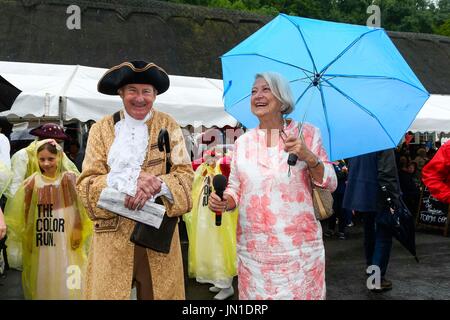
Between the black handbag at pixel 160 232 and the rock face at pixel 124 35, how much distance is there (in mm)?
7918

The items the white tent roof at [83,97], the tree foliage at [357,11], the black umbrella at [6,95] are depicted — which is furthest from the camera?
the tree foliage at [357,11]

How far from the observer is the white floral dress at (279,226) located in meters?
2.34

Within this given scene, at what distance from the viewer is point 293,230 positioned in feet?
7.70

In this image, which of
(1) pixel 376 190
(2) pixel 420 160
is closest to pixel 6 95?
(1) pixel 376 190

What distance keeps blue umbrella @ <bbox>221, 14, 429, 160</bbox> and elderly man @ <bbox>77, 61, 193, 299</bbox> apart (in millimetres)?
770

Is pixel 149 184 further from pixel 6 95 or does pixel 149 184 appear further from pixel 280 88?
pixel 6 95

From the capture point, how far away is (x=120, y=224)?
2.45m

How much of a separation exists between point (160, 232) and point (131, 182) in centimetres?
29

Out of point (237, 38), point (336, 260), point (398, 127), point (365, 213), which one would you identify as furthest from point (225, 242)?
point (237, 38)

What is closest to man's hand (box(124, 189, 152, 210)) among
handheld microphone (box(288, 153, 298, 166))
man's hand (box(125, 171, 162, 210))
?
man's hand (box(125, 171, 162, 210))

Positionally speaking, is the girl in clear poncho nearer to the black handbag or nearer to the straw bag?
the black handbag

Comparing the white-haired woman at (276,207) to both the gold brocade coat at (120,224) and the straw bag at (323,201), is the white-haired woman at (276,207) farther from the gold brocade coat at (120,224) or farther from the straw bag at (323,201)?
the gold brocade coat at (120,224)

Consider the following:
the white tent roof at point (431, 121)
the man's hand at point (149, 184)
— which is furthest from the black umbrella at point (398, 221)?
the white tent roof at point (431, 121)
